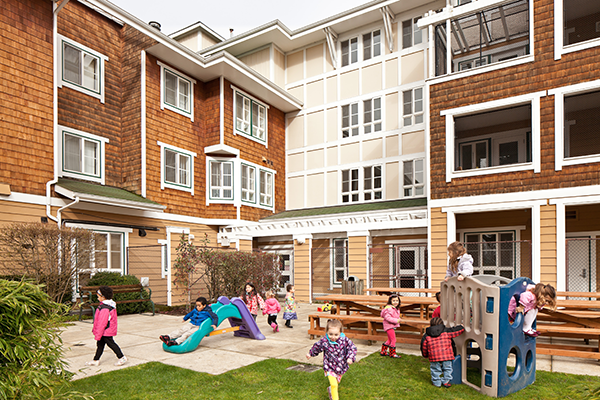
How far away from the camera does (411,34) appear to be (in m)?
19.5

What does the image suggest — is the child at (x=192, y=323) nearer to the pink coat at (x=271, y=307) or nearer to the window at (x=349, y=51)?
the pink coat at (x=271, y=307)

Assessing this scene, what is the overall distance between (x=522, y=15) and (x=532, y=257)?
957 cm

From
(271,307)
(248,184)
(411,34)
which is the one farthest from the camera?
(248,184)

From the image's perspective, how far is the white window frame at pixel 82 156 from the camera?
1405 cm

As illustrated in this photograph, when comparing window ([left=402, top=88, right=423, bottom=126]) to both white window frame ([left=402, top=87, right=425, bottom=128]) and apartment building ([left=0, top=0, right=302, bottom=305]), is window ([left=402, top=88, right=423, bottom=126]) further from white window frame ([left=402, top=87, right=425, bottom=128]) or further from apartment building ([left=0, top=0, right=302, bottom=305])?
apartment building ([left=0, top=0, right=302, bottom=305])

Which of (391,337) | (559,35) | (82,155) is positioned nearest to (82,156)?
(82,155)

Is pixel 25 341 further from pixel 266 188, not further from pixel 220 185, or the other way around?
pixel 266 188

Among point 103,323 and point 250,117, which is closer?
point 103,323

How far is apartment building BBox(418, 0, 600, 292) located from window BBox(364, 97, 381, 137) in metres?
4.26

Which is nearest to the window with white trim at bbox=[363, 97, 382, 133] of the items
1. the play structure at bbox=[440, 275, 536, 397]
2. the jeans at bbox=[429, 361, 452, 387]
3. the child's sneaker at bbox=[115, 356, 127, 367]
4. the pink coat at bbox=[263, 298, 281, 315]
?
the pink coat at bbox=[263, 298, 281, 315]

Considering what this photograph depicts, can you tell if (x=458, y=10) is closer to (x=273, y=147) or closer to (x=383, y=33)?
(x=383, y=33)

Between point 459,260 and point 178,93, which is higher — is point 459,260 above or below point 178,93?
below

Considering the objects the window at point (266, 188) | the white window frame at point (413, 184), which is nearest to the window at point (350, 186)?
the white window frame at point (413, 184)

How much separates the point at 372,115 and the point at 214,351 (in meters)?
15.3
